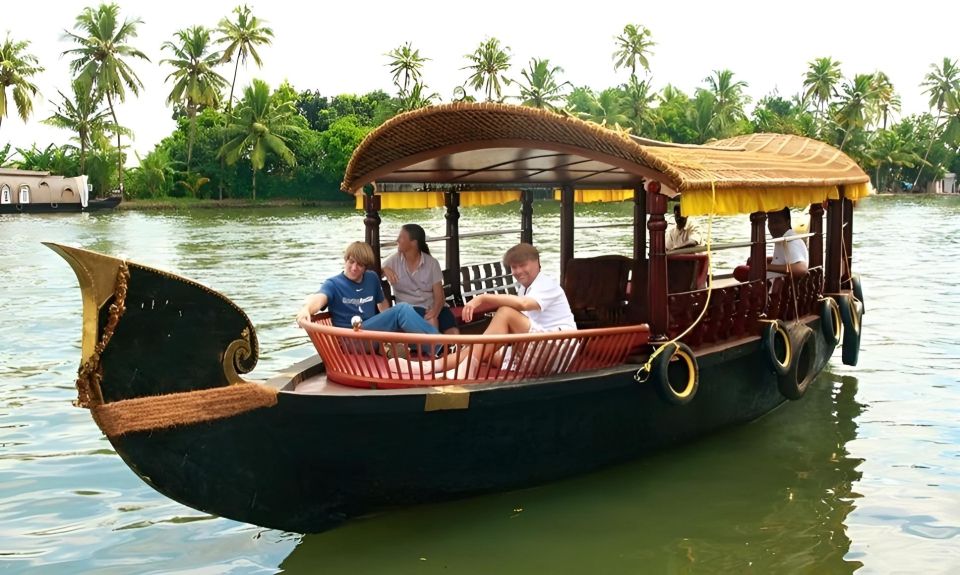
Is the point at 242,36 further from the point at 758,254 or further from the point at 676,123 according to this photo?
the point at 758,254

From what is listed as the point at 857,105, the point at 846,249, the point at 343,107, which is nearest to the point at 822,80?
the point at 857,105

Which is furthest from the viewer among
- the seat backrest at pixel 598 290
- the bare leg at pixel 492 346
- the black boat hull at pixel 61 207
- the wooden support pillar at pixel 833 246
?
the black boat hull at pixel 61 207

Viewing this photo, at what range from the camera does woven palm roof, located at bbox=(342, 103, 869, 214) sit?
4785mm

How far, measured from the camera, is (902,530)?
16.0 ft

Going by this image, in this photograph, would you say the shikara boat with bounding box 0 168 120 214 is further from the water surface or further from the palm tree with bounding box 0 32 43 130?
the water surface

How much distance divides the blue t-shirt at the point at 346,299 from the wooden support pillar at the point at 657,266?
1557 millimetres

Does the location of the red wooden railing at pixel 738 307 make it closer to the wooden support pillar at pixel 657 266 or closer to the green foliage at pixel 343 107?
the wooden support pillar at pixel 657 266

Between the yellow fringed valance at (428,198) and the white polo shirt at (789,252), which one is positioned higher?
the yellow fringed valance at (428,198)

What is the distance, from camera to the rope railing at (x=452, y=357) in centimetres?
432

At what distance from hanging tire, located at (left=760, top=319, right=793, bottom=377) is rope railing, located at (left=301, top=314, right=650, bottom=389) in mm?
1499

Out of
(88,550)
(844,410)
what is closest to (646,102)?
(844,410)

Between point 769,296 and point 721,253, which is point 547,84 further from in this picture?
point 769,296

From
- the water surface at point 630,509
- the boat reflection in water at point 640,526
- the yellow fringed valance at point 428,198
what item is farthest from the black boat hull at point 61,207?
the boat reflection in water at point 640,526

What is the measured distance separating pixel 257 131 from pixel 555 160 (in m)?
39.5
